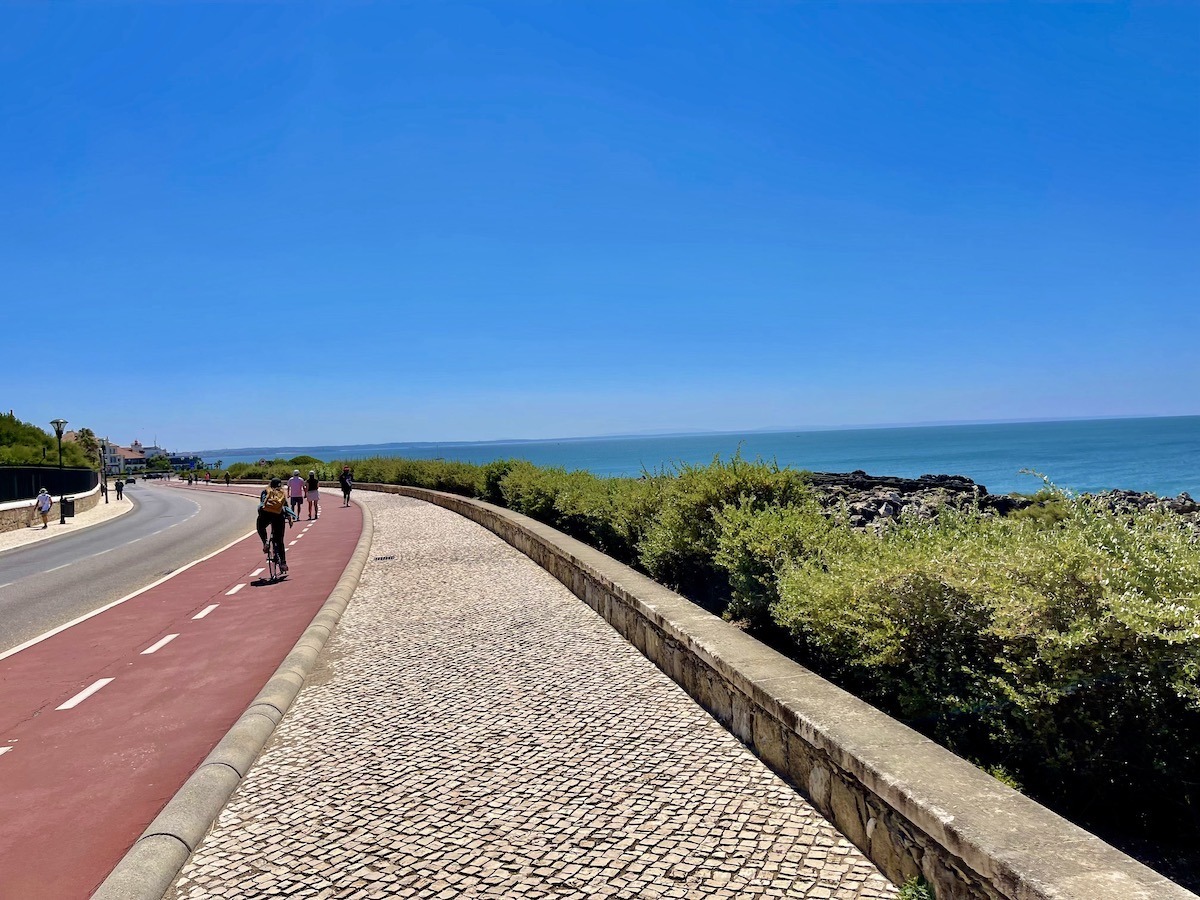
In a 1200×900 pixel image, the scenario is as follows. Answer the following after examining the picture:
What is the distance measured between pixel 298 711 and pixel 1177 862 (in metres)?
5.59

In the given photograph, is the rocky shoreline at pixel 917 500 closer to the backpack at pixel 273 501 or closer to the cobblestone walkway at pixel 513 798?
the cobblestone walkway at pixel 513 798

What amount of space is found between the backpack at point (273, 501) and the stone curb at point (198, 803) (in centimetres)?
583

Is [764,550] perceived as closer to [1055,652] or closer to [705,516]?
[705,516]

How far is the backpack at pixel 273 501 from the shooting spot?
39.6ft

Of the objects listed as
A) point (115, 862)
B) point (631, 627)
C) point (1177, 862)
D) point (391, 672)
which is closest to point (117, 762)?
point (115, 862)

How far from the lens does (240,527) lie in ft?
80.5

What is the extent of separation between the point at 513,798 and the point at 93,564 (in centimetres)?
Result: 1700

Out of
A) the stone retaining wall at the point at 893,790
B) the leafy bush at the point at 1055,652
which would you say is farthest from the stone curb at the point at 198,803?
the leafy bush at the point at 1055,652

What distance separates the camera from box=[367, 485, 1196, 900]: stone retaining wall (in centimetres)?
234

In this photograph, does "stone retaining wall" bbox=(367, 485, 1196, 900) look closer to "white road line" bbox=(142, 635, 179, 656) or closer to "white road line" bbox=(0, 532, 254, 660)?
"white road line" bbox=(142, 635, 179, 656)

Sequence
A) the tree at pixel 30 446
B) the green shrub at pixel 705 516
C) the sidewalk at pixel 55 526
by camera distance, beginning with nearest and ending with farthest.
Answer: the green shrub at pixel 705 516
the sidewalk at pixel 55 526
the tree at pixel 30 446

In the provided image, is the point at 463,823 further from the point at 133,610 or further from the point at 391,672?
the point at 133,610

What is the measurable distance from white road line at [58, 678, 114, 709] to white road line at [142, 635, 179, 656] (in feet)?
3.23

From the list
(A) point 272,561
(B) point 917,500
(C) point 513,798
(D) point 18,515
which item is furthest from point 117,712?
(D) point 18,515
